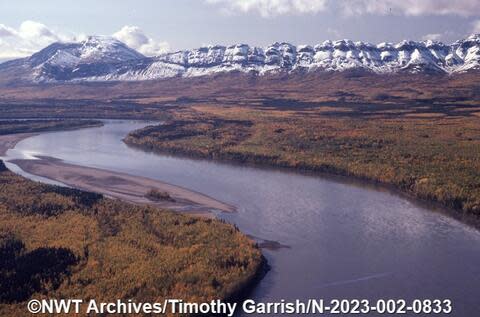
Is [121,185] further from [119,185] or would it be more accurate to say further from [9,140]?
[9,140]

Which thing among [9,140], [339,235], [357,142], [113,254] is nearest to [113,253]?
[113,254]

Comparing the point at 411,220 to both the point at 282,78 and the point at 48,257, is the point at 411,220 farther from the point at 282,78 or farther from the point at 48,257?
the point at 282,78

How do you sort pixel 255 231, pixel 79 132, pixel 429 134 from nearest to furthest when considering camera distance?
1. pixel 255 231
2. pixel 429 134
3. pixel 79 132

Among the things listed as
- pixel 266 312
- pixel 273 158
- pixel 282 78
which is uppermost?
pixel 282 78

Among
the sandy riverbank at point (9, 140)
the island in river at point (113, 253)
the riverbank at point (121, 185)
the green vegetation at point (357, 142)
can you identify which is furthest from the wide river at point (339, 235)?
the sandy riverbank at point (9, 140)

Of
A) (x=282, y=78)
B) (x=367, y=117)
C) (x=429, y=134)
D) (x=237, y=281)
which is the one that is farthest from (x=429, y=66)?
(x=237, y=281)

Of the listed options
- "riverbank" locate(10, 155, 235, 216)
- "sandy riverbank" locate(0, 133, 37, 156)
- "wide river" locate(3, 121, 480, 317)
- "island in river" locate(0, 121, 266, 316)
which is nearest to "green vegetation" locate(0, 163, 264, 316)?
"island in river" locate(0, 121, 266, 316)
